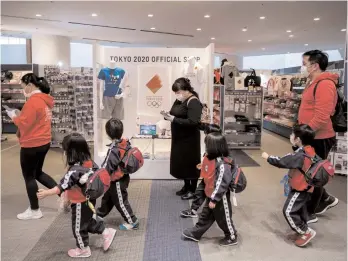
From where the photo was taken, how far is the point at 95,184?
8.66 ft

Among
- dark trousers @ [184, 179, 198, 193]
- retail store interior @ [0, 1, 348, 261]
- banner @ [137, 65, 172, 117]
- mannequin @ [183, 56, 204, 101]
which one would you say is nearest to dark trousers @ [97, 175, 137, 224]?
retail store interior @ [0, 1, 348, 261]

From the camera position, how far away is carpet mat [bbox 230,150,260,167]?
6328 millimetres

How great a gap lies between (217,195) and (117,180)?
0.93m

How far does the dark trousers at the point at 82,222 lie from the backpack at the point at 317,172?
1.78m

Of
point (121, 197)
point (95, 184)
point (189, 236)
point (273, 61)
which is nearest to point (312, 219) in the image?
point (189, 236)

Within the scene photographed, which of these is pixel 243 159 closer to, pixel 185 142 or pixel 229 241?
pixel 185 142

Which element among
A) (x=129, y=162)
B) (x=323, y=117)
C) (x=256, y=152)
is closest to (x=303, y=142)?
(x=323, y=117)

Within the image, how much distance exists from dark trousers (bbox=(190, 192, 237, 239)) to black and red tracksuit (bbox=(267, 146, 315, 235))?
0.49 metres

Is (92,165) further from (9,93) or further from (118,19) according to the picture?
(118,19)

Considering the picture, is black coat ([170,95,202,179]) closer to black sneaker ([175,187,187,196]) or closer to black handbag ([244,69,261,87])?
black sneaker ([175,187,187,196])

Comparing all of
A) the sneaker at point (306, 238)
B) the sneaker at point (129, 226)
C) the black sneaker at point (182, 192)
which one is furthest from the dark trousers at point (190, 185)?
the sneaker at point (306, 238)

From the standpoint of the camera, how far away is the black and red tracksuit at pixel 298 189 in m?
2.94

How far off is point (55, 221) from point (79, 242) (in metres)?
0.92

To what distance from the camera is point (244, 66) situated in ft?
74.9
